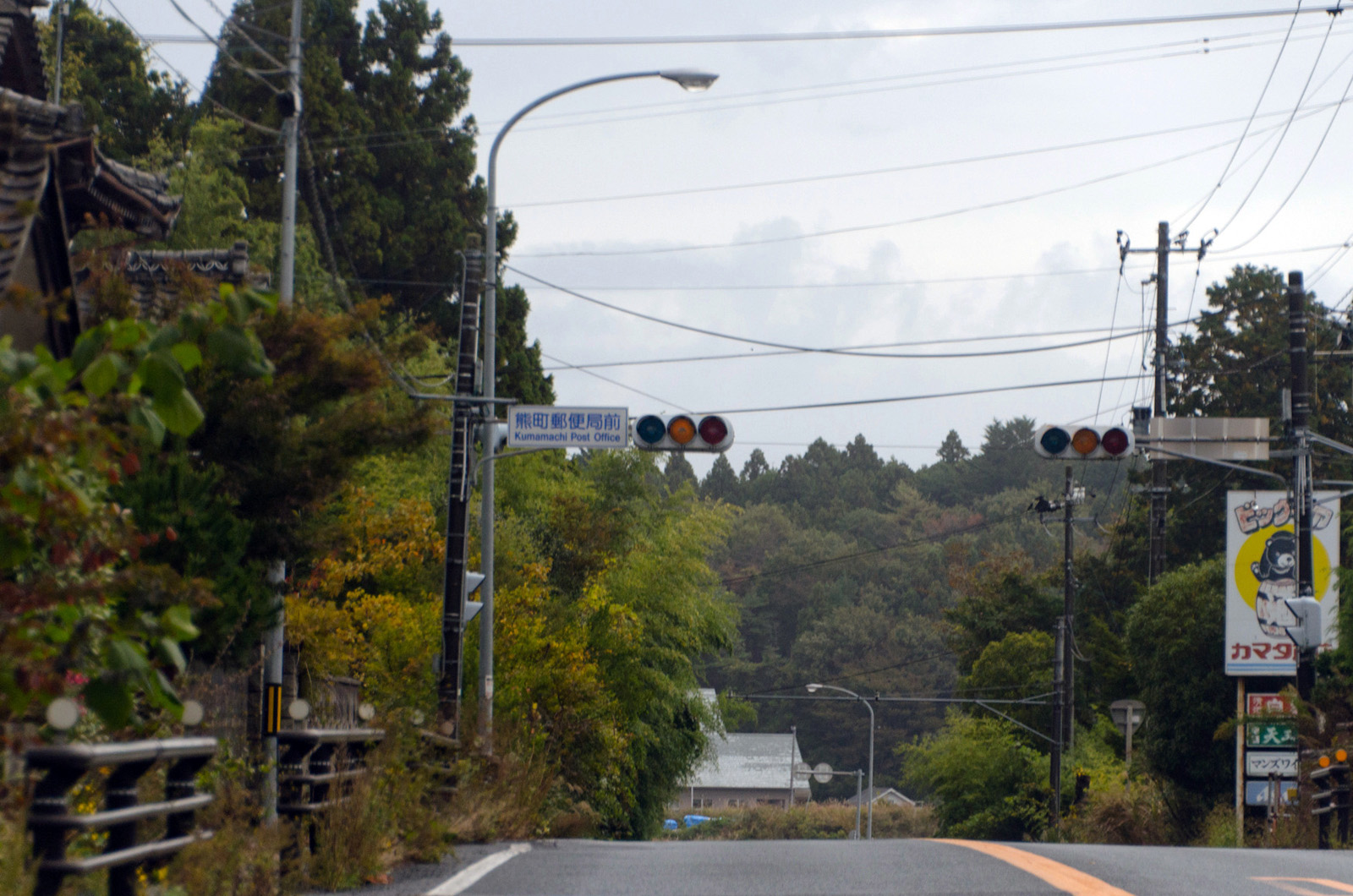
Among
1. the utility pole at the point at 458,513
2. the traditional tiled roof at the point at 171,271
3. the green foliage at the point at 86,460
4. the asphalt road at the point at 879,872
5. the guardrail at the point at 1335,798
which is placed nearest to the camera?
the green foliage at the point at 86,460

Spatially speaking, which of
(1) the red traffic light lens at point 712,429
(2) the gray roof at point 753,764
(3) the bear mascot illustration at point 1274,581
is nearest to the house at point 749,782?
(2) the gray roof at point 753,764

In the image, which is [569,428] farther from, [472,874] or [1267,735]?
[1267,735]

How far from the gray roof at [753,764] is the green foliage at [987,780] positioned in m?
39.9

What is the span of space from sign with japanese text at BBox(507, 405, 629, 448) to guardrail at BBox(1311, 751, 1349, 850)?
12549mm

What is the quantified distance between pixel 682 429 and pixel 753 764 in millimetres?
83540

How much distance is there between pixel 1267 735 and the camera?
3206 centimetres

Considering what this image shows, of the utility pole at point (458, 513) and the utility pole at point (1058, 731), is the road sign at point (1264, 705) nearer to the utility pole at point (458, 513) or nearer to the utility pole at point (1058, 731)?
the utility pole at point (1058, 731)

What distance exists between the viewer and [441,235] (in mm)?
49594

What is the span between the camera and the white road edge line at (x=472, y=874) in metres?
10.1

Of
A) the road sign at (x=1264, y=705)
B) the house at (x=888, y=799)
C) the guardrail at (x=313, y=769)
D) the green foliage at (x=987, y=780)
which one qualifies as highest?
the guardrail at (x=313, y=769)

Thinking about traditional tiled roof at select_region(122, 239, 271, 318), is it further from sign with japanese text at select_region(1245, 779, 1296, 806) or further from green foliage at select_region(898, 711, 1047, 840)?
green foliage at select_region(898, 711, 1047, 840)

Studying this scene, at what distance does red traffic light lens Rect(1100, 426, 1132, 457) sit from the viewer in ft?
64.1

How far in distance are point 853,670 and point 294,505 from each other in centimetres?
9311

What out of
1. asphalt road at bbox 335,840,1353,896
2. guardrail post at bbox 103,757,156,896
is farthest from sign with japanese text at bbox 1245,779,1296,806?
guardrail post at bbox 103,757,156,896
